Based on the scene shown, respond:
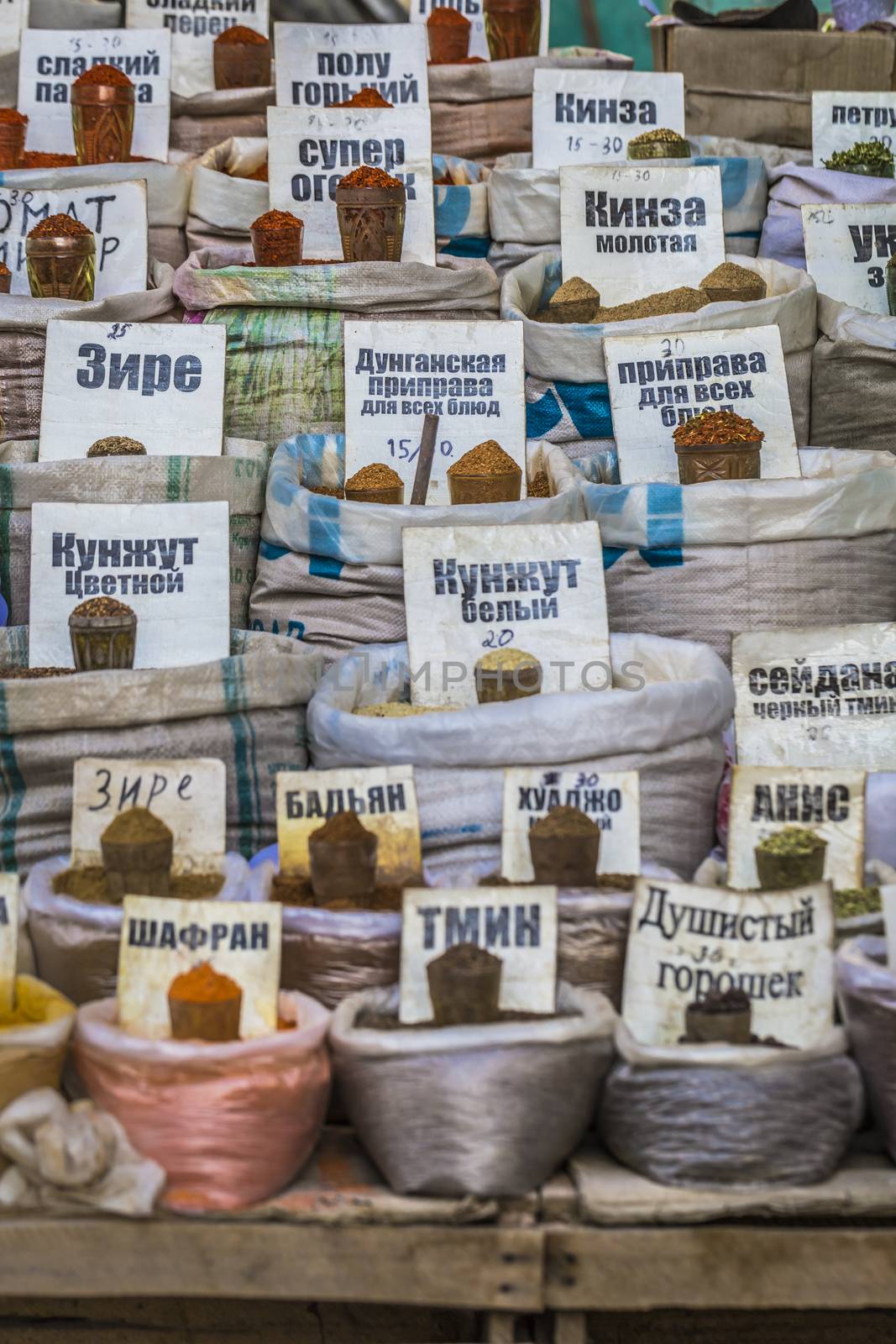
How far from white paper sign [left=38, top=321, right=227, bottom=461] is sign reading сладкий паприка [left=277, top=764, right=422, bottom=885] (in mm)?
1056

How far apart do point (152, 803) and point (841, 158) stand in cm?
244

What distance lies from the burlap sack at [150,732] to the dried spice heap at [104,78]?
189cm

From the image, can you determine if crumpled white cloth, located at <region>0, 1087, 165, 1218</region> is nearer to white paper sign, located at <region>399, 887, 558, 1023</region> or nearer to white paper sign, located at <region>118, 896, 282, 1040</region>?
white paper sign, located at <region>118, 896, 282, 1040</region>

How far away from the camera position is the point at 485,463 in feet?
9.33

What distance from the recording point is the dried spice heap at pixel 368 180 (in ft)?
10.7

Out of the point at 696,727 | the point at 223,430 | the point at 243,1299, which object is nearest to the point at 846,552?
the point at 696,727

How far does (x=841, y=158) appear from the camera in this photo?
372cm

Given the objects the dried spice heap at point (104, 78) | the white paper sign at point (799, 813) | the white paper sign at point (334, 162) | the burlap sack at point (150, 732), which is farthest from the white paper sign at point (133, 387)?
the white paper sign at point (799, 813)

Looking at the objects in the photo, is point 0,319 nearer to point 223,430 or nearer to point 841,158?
point 223,430

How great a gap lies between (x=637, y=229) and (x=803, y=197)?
0.45 m

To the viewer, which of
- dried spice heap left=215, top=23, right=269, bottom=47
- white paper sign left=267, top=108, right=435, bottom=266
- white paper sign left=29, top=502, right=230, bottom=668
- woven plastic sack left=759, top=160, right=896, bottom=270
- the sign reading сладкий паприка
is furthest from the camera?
dried spice heap left=215, top=23, right=269, bottom=47

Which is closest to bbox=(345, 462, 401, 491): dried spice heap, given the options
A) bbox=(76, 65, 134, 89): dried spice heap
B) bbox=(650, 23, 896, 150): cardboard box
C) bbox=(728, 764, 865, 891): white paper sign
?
bbox=(728, 764, 865, 891): white paper sign

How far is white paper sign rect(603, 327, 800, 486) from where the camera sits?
3.03 metres

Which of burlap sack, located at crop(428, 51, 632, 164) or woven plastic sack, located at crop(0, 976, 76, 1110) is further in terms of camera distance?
burlap sack, located at crop(428, 51, 632, 164)
